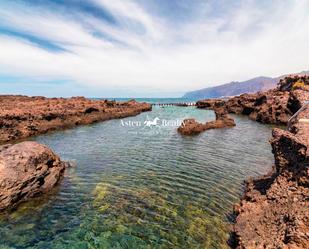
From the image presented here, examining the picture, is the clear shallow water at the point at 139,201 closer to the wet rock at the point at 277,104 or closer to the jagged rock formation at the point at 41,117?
the jagged rock formation at the point at 41,117

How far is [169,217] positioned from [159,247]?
2.54 metres

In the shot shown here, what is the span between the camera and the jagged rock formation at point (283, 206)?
8734mm

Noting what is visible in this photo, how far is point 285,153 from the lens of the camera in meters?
12.2

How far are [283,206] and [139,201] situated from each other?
8.03m

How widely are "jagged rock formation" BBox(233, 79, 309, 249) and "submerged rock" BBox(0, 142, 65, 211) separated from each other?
12507 mm

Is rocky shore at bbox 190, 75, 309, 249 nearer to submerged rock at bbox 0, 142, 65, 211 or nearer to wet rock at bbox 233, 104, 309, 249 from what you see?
wet rock at bbox 233, 104, 309, 249

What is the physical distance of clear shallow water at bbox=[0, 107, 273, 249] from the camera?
445 inches

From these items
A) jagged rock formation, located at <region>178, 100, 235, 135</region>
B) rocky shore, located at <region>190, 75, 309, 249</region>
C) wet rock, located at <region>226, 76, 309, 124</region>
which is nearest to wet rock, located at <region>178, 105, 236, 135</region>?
jagged rock formation, located at <region>178, 100, 235, 135</region>

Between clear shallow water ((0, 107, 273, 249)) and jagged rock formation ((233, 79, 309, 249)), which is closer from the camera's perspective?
jagged rock formation ((233, 79, 309, 249))

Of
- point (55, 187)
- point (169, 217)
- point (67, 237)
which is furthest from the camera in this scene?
point (55, 187)

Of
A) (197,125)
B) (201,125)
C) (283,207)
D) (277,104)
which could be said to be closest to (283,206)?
(283,207)

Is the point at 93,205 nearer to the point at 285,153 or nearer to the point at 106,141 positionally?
the point at 285,153

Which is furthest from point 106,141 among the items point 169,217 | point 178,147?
point 169,217

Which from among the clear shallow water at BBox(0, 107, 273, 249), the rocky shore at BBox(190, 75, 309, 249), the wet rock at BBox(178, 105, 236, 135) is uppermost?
the rocky shore at BBox(190, 75, 309, 249)
